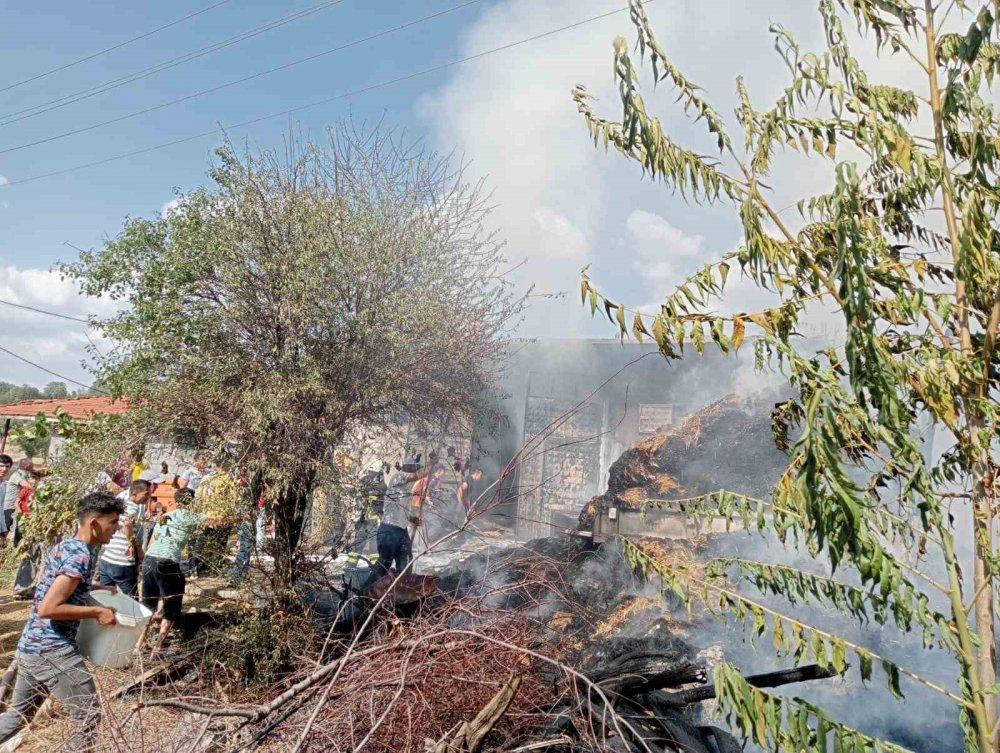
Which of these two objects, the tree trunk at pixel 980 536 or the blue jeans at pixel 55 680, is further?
the blue jeans at pixel 55 680

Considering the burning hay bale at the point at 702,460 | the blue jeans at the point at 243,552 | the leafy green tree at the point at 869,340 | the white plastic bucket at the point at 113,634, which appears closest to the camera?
the leafy green tree at the point at 869,340

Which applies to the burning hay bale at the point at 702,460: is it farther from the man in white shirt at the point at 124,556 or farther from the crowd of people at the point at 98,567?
the man in white shirt at the point at 124,556

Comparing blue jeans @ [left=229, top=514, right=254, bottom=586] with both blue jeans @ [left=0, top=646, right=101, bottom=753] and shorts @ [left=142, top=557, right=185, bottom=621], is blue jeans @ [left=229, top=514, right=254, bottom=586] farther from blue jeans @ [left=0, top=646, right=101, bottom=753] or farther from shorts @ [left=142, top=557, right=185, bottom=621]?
blue jeans @ [left=0, top=646, right=101, bottom=753]

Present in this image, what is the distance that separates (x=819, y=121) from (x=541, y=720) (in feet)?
10.9

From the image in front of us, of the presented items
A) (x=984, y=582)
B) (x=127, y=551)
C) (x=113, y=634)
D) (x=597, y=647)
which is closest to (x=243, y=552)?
(x=127, y=551)

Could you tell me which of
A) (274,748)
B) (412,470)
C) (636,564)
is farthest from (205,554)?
(636,564)

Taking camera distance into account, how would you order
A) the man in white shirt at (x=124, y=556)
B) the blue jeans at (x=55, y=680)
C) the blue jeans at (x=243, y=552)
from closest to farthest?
1. the blue jeans at (x=55, y=680)
2. the blue jeans at (x=243, y=552)
3. the man in white shirt at (x=124, y=556)

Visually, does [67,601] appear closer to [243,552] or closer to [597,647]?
[243,552]

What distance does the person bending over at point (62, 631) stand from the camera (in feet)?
13.0

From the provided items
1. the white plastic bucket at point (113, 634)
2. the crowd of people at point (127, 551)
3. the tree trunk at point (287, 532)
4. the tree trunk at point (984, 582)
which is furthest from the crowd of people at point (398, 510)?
the tree trunk at point (984, 582)

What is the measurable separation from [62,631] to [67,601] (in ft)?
0.61

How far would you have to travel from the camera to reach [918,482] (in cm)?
225

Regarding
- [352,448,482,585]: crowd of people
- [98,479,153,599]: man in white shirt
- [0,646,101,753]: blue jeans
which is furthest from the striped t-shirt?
[0,646,101,753]: blue jeans

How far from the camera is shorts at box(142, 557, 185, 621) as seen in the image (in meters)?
6.64
